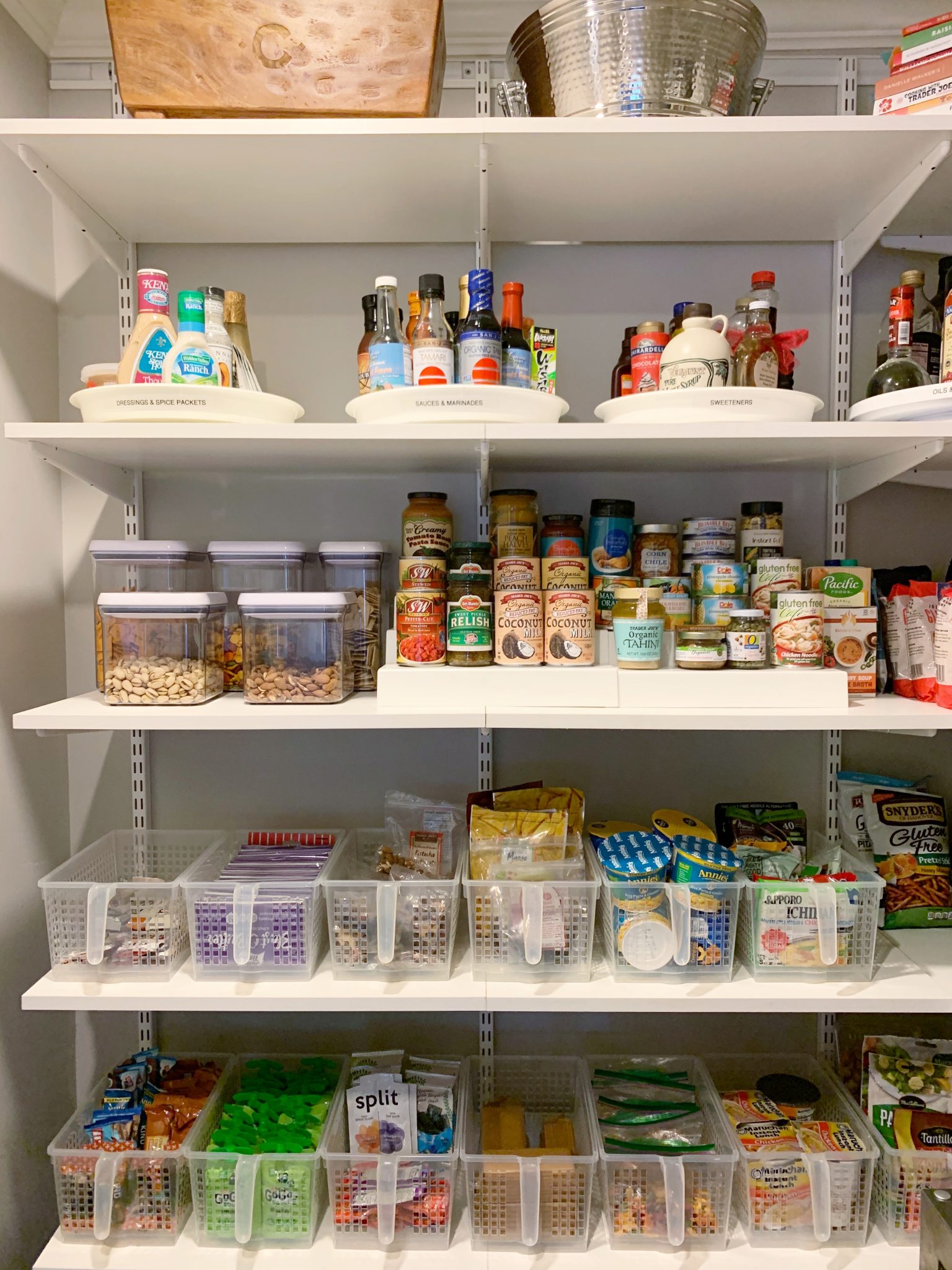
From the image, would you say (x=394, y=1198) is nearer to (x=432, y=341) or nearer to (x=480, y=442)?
(x=480, y=442)

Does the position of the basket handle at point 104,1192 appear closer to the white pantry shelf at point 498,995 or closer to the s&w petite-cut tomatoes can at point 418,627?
the white pantry shelf at point 498,995

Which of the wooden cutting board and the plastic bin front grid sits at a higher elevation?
the wooden cutting board

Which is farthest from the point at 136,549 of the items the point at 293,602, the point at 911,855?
the point at 911,855

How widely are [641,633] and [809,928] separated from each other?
21.8 inches

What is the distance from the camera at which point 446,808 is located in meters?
1.58

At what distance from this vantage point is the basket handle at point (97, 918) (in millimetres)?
1350

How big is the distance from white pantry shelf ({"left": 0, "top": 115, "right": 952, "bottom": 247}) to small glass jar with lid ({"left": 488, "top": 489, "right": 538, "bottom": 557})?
1.78 ft

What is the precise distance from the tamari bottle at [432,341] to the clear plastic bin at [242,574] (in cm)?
39

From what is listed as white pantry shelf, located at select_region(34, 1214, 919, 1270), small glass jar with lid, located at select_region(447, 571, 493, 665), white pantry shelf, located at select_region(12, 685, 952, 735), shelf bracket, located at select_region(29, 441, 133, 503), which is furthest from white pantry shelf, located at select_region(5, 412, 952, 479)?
white pantry shelf, located at select_region(34, 1214, 919, 1270)

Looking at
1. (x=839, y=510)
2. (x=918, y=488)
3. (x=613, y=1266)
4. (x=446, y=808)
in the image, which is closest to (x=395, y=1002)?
(x=446, y=808)

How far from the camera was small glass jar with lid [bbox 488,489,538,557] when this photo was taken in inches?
57.8

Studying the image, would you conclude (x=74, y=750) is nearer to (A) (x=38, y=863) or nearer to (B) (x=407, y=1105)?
(A) (x=38, y=863)

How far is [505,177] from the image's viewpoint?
1.45 metres

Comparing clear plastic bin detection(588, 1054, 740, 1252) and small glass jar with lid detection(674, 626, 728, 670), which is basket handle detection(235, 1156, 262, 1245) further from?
small glass jar with lid detection(674, 626, 728, 670)
